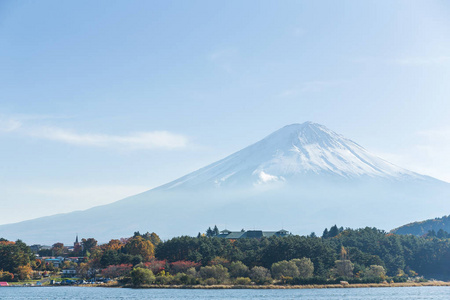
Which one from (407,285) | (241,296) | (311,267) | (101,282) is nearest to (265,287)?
(311,267)

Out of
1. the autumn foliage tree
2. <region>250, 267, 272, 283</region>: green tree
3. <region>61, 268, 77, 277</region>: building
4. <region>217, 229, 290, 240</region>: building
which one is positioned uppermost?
<region>217, 229, 290, 240</region>: building

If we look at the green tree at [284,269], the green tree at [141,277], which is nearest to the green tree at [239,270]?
the green tree at [284,269]

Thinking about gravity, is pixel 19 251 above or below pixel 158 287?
above

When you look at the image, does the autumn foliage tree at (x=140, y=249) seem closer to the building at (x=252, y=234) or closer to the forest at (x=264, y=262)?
the forest at (x=264, y=262)

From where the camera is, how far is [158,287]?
3607 inches

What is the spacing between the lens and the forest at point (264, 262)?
307 ft

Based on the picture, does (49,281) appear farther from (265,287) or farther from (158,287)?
(265,287)

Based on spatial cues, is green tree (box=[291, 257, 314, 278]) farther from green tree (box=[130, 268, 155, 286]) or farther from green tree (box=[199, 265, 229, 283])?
green tree (box=[130, 268, 155, 286])

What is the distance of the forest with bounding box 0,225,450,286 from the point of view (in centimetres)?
9350

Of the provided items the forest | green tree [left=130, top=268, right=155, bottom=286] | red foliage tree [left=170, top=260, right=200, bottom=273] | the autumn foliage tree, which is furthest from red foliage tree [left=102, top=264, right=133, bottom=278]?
green tree [left=130, top=268, right=155, bottom=286]

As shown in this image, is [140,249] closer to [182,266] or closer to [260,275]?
[182,266]

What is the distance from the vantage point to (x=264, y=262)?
99562mm

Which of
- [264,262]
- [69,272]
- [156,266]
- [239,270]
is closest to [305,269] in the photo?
[264,262]

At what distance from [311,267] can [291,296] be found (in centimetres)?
1968
